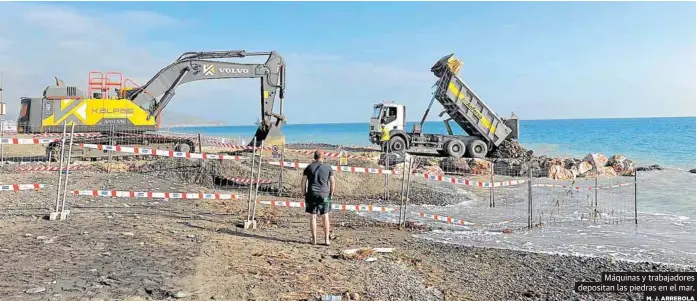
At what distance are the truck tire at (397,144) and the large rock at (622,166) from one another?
1020 centimetres

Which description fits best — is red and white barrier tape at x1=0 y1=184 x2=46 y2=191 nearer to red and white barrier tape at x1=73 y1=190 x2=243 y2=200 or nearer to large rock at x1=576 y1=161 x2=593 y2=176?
red and white barrier tape at x1=73 y1=190 x2=243 y2=200

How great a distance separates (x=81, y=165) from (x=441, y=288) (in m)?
14.2

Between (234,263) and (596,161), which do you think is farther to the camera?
(596,161)

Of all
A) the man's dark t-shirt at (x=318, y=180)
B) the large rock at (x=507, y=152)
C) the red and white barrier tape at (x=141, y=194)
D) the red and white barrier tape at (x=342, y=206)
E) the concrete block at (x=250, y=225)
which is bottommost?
the concrete block at (x=250, y=225)

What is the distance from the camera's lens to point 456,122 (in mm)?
25500

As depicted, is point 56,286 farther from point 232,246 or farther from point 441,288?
point 441,288

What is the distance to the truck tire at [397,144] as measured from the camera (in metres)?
25.2

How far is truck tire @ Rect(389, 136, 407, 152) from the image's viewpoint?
25.2m

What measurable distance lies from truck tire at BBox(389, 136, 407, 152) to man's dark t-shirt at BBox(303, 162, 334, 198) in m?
17.8

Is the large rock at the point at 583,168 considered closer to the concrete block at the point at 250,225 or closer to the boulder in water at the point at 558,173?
the boulder in water at the point at 558,173

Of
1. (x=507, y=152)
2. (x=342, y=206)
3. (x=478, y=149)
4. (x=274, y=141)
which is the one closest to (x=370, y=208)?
(x=342, y=206)

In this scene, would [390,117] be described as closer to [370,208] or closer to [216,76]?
[216,76]

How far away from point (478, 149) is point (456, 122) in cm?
175

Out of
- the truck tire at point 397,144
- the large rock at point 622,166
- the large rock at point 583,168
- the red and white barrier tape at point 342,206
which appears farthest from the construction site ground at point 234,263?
the large rock at point 622,166
